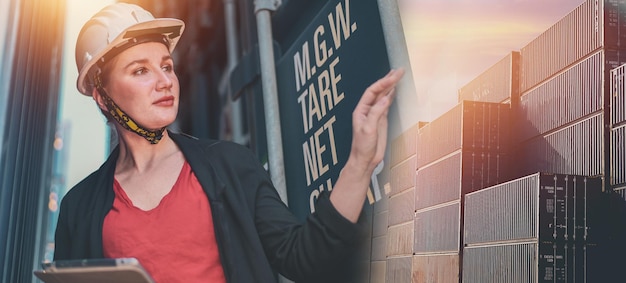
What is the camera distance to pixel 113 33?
267 cm

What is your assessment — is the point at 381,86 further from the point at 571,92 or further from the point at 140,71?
the point at 571,92

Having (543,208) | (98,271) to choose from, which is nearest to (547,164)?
(543,208)

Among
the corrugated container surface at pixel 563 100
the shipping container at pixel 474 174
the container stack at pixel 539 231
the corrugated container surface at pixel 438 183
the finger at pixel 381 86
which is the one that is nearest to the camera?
the finger at pixel 381 86

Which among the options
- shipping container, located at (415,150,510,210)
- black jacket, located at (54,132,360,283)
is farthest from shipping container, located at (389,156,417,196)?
shipping container, located at (415,150,510,210)

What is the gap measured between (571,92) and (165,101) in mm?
7639

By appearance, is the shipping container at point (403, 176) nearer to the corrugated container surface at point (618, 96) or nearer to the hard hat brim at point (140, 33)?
the hard hat brim at point (140, 33)

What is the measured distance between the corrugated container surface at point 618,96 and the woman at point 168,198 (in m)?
5.38

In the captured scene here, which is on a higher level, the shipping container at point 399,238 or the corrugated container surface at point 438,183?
Answer: the corrugated container surface at point 438,183

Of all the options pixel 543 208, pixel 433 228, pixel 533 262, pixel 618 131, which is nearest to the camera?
pixel 433 228

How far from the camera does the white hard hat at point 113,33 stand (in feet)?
8.64

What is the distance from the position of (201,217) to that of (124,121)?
459mm

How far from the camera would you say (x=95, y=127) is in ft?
11.9

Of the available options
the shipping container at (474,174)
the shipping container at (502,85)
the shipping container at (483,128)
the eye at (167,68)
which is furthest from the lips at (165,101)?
the shipping container at (502,85)

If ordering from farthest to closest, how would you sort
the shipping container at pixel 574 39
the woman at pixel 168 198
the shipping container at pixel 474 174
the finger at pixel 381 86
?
the shipping container at pixel 474 174 < the shipping container at pixel 574 39 < the woman at pixel 168 198 < the finger at pixel 381 86
